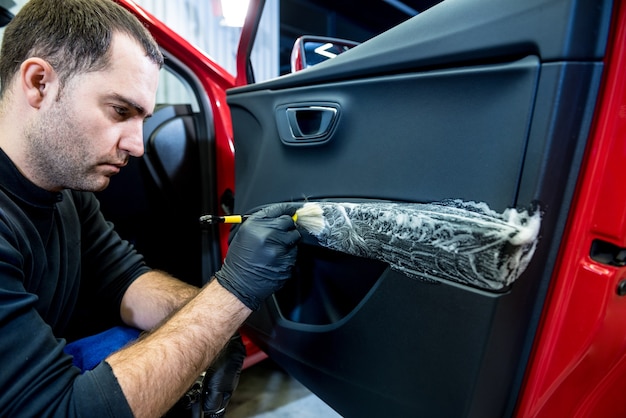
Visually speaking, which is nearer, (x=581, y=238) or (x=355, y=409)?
(x=581, y=238)

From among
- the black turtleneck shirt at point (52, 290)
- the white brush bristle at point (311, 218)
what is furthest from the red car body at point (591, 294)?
the black turtleneck shirt at point (52, 290)

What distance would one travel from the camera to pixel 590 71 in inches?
16.4

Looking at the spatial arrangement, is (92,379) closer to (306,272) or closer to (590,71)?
(306,272)

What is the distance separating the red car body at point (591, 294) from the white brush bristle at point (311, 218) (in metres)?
0.35

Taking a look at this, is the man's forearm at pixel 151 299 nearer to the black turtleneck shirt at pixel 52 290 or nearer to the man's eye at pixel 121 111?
the black turtleneck shirt at pixel 52 290

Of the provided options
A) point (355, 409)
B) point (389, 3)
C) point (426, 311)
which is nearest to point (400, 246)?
point (426, 311)

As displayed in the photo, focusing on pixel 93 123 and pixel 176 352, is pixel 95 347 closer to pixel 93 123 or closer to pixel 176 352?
pixel 176 352

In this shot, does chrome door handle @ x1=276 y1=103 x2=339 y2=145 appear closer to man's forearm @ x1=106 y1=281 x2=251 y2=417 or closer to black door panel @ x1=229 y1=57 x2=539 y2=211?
black door panel @ x1=229 y1=57 x2=539 y2=211

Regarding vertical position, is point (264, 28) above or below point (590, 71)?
above

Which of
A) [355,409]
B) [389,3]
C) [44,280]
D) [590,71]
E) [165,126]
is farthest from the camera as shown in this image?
[389,3]

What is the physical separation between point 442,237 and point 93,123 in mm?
682

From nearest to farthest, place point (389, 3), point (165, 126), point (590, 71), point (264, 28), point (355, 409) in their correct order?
point (590, 71) → point (355, 409) → point (165, 126) → point (264, 28) → point (389, 3)

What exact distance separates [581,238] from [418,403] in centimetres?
32

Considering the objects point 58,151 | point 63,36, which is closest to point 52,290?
point 58,151
